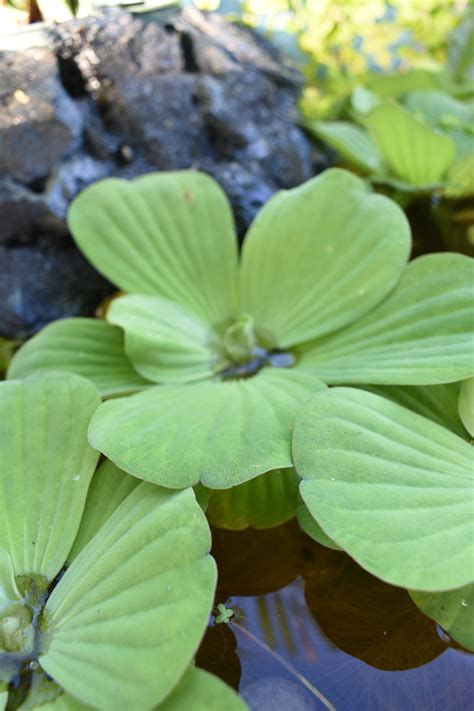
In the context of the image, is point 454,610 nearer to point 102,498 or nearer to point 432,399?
point 432,399

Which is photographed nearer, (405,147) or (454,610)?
(454,610)

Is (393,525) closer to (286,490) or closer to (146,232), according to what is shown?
(286,490)

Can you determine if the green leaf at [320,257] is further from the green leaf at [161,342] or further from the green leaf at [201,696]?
the green leaf at [201,696]

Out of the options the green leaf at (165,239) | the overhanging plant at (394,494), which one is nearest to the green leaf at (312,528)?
the overhanging plant at (394,494)

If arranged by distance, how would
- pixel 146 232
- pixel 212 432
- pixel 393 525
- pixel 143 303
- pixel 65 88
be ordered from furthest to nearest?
pixel 65 88 → pixel 146 232 → pixel 143 303 → pixel 212 432 → pixel 393 525

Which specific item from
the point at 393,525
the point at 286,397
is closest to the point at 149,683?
the point at 393,525

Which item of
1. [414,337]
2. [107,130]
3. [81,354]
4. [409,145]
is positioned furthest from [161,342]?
[409,145]

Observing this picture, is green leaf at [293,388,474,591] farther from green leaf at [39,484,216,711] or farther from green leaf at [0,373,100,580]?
green leaf at [0,373,100,580]

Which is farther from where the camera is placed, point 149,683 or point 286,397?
point 286,397
